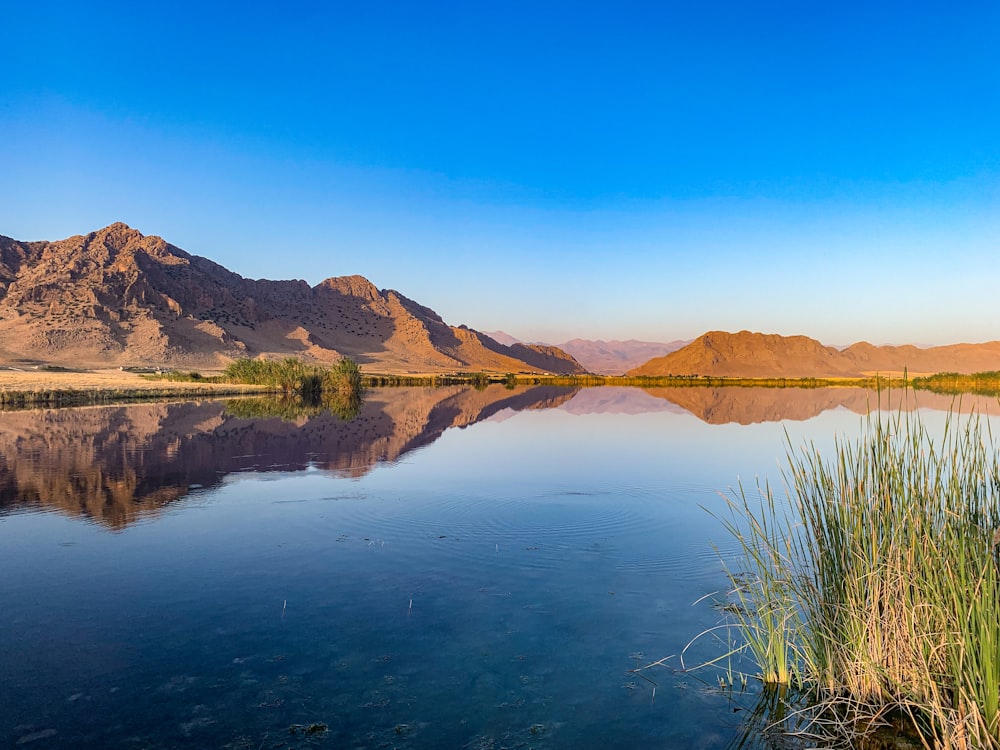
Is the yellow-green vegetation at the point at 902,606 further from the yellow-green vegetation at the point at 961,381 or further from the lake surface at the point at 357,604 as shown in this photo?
the yellow-green vegetation at the point at 961,381

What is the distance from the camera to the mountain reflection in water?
1352cm

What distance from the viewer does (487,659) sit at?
6.17 m

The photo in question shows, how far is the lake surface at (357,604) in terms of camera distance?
5.10 meters

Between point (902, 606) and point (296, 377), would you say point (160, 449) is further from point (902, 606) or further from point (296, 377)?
point (296, 377)

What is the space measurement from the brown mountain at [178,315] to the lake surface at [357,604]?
86.1 m

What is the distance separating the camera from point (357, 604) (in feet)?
24.8

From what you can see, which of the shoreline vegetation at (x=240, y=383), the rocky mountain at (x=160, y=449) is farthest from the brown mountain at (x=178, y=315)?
the rocky mountain at (x=160, y=449)

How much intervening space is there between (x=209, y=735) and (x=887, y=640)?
4970 millimetres

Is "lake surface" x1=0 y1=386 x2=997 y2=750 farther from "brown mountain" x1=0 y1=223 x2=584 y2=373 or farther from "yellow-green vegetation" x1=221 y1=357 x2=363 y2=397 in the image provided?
"brown mountain" x1=0 y1=223 x2=584 y2=373

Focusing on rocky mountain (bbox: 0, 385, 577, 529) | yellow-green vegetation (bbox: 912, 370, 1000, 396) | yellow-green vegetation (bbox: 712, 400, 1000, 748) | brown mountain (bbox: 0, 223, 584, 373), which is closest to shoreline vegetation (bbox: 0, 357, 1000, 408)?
yellow-green vegetation (bbox: 912, 370, 1000, 396)

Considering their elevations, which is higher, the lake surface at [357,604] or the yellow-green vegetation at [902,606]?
the yellow-green vegetation at [902,606]

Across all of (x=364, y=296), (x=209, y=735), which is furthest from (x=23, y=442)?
(x=364, y=296)

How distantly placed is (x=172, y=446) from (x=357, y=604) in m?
16.0

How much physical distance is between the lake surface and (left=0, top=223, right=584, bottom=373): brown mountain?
86.1 metres
